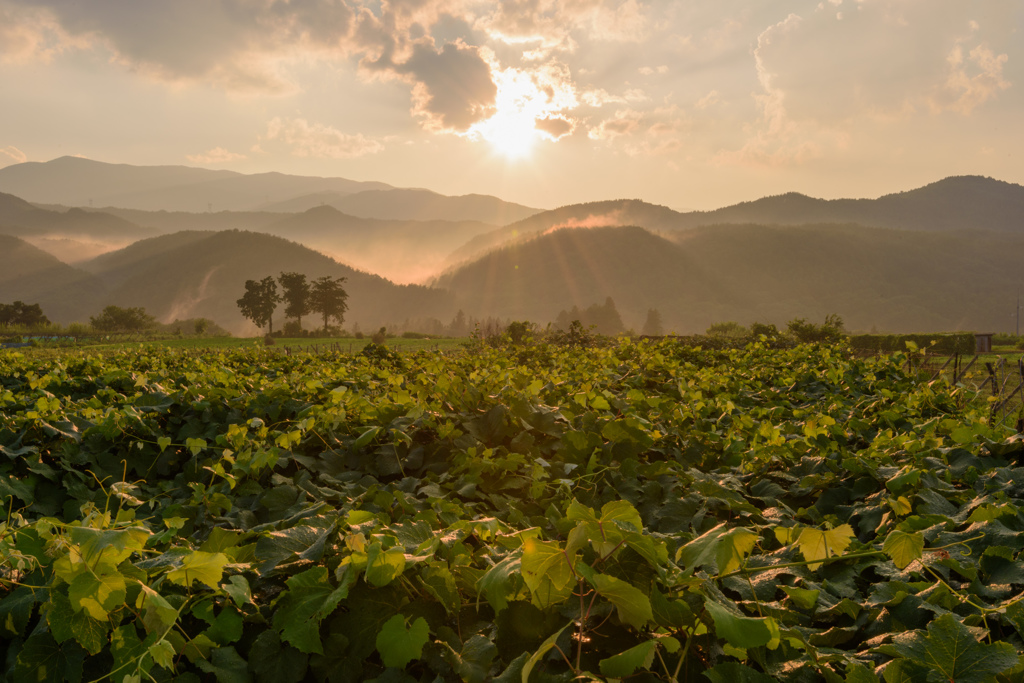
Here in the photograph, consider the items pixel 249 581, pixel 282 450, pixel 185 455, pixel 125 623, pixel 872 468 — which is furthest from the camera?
pixel 185 455

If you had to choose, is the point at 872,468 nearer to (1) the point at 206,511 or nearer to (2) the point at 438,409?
(2) the point at 438,409

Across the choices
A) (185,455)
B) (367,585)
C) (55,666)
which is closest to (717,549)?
(367,585)

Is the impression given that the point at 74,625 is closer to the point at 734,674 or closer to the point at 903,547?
the point at 734,674

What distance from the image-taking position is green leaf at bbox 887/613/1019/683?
4.30 ft

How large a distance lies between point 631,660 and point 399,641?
0.61 meters

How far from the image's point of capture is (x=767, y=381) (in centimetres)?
688

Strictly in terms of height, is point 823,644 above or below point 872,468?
below

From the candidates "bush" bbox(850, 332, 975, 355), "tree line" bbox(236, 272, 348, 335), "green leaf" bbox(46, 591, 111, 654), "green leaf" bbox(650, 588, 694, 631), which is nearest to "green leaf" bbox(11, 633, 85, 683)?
"green leaf" bbox(46, 591, 111, 654)

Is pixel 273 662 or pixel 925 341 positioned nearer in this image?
pixel 273 662

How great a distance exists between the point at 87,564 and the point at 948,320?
250m

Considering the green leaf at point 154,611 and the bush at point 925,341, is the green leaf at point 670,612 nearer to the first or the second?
the green leaf at point 154,611

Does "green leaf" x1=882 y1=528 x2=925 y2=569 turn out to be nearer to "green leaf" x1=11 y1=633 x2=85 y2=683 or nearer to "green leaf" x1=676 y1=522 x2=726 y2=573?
"green leaf" x1=676 y1=522 x2=726 y2=573

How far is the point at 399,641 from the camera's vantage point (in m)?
1.43

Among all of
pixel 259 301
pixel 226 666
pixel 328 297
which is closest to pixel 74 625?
pixel 226 666
